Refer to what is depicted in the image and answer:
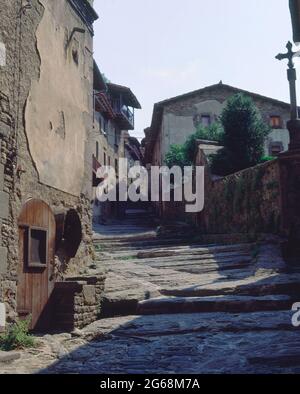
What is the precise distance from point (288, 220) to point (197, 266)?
7.83ft

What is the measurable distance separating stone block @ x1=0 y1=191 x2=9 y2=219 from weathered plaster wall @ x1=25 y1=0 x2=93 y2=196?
1128 mm

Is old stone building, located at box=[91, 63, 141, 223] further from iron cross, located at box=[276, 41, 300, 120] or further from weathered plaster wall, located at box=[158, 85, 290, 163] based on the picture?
iron cross, located at box=[276, 41, 300, 120]

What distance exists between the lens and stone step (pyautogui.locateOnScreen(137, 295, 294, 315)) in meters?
7.38

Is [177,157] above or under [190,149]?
under

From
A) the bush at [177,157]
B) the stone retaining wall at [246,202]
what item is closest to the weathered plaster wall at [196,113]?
the bush at [177,157]

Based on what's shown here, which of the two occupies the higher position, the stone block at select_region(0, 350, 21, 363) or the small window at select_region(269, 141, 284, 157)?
the small window at select_region(269, 141, 284, 157)

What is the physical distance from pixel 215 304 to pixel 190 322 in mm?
903

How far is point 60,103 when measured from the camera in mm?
8703

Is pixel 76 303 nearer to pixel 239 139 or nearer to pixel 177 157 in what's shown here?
pixel 239 139

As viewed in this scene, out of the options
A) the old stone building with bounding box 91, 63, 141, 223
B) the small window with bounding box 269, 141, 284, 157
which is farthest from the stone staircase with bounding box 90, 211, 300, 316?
the small window with bounding box 269, 141, 284, 157

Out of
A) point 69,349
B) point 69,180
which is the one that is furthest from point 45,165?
point 69,349

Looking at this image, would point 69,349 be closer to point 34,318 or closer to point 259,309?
point 34,318

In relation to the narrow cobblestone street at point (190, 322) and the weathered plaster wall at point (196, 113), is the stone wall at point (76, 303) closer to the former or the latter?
the narrow cobblestone street at point (190, 322)

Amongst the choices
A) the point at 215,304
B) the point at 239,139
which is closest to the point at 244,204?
the point at 239,139
